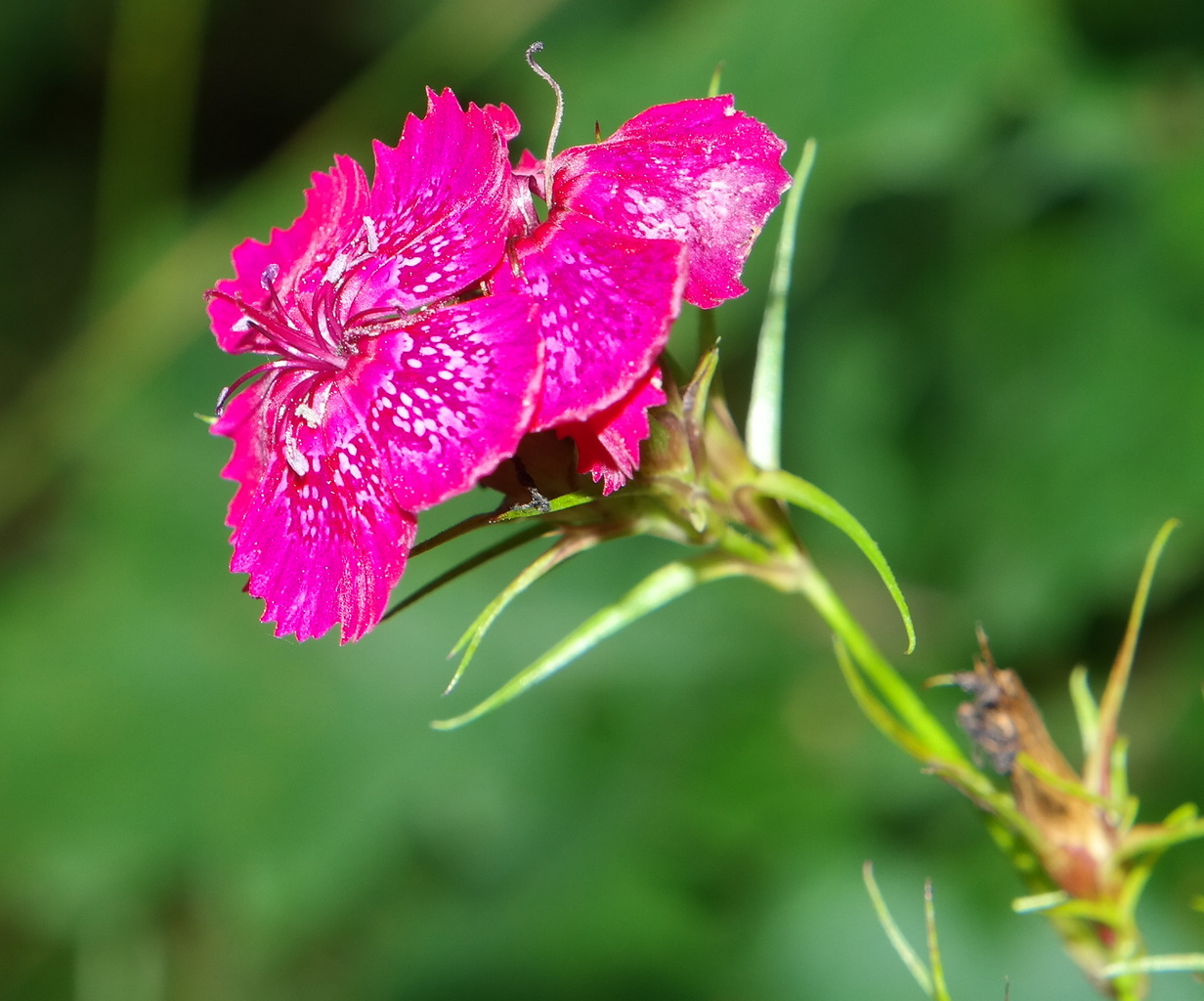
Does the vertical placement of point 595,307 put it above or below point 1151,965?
above

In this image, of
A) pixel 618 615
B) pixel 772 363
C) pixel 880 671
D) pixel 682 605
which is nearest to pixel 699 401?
pixel 772 363

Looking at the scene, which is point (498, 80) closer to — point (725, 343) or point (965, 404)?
point (725, 343)

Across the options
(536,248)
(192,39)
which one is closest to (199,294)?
(192,39)

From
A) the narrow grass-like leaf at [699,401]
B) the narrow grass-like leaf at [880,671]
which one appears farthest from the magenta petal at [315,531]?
the narrow grass-like leaf at [880,671]

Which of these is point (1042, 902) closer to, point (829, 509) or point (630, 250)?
point (829, 509)

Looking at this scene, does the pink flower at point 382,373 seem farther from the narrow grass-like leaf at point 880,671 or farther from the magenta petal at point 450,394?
the narrow grass-like leaf at point 880,671

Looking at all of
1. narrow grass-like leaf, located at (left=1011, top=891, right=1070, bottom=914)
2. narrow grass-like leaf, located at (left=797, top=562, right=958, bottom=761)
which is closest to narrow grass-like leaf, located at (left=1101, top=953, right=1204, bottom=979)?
narrow grass-like leaf, located at (left=1011, top=891, right=1070, bottom=914)
